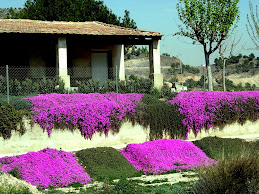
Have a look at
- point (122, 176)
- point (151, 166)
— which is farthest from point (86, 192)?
point (151, 166)

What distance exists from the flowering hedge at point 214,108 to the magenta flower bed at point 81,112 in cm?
208

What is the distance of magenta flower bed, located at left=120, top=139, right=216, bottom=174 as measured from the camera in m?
10.6

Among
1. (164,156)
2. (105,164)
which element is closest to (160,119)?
(164,156)

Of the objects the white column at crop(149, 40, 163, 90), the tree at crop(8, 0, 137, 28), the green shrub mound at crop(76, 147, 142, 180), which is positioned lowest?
the green shrub mound at crop(76, 147, 142, 180)

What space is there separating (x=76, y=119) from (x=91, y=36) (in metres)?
6.71

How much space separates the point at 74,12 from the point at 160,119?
16460mm

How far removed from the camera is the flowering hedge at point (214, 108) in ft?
46.5

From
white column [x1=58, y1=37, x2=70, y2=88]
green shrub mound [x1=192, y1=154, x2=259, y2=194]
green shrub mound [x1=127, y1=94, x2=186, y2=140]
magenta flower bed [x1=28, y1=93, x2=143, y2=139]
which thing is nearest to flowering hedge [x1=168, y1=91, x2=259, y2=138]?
green shrub mound [x1=127, y1=94, x2=186, y2=140]

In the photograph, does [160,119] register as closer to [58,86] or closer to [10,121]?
[58,86]

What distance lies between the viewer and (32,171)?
9438 mm

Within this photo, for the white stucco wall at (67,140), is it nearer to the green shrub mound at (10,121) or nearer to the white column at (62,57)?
the green shrub mound at (10,121)

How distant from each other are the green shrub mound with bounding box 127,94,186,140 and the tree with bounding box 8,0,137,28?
1500cm

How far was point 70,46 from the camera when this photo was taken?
21.6 m

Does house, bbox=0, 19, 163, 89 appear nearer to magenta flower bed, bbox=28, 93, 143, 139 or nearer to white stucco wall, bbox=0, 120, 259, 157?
magenta flower bed, bbox=28, 93, 143, 139
